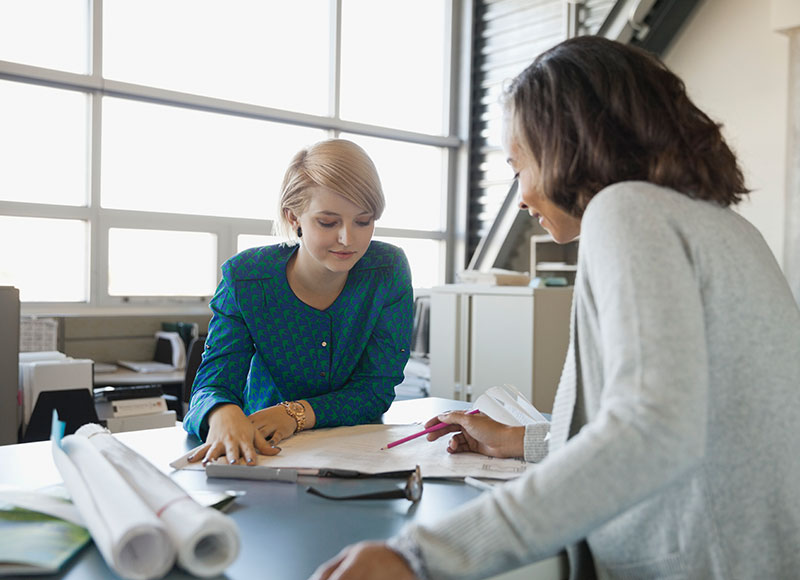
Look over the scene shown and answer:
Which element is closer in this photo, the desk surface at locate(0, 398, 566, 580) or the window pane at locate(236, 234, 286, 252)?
the desk surface at locate(0, 398, 566, 580)

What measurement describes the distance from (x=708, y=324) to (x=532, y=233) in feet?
17.1

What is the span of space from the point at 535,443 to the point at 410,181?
200 inches

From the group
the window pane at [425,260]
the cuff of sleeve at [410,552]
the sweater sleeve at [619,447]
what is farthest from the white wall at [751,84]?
the cuff of sleeve at [410,552]

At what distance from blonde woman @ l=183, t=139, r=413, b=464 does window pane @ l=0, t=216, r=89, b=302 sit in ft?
10.7

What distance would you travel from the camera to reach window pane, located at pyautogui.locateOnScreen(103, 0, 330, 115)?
4.71 m

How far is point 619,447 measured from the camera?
64 cm

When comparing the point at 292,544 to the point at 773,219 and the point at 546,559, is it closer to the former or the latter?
the point at 546,559

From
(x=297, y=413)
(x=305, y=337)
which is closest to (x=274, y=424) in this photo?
(x=297, y=413)

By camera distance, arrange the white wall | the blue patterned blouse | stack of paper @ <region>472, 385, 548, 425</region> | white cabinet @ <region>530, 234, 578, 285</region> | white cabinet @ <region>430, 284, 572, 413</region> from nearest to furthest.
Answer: stack of paper @ <region>472, 385, 548, 425</region> < the blue patterned blouse < white cabinet @ <region>430, 284, 572, 413</region> < the white wall < white cabinet @ <region>530, 234, 578, 285</region>

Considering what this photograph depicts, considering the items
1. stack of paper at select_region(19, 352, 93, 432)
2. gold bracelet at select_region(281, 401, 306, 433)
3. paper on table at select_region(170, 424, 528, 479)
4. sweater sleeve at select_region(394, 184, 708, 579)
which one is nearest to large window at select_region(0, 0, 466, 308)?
stack of paper at select_region(19, 352, 93, 432)

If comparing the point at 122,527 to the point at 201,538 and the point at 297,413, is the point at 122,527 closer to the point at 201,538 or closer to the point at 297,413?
the point at 201,538

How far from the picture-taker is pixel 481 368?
161 inches

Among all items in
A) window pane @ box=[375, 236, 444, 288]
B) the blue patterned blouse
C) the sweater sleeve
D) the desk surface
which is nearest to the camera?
the sweater sleeve

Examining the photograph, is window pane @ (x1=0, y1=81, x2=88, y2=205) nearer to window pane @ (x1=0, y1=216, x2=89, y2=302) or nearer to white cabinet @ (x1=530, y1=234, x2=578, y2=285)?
window pane @ (x1=0, y1=216, x2=89, y2=302)
